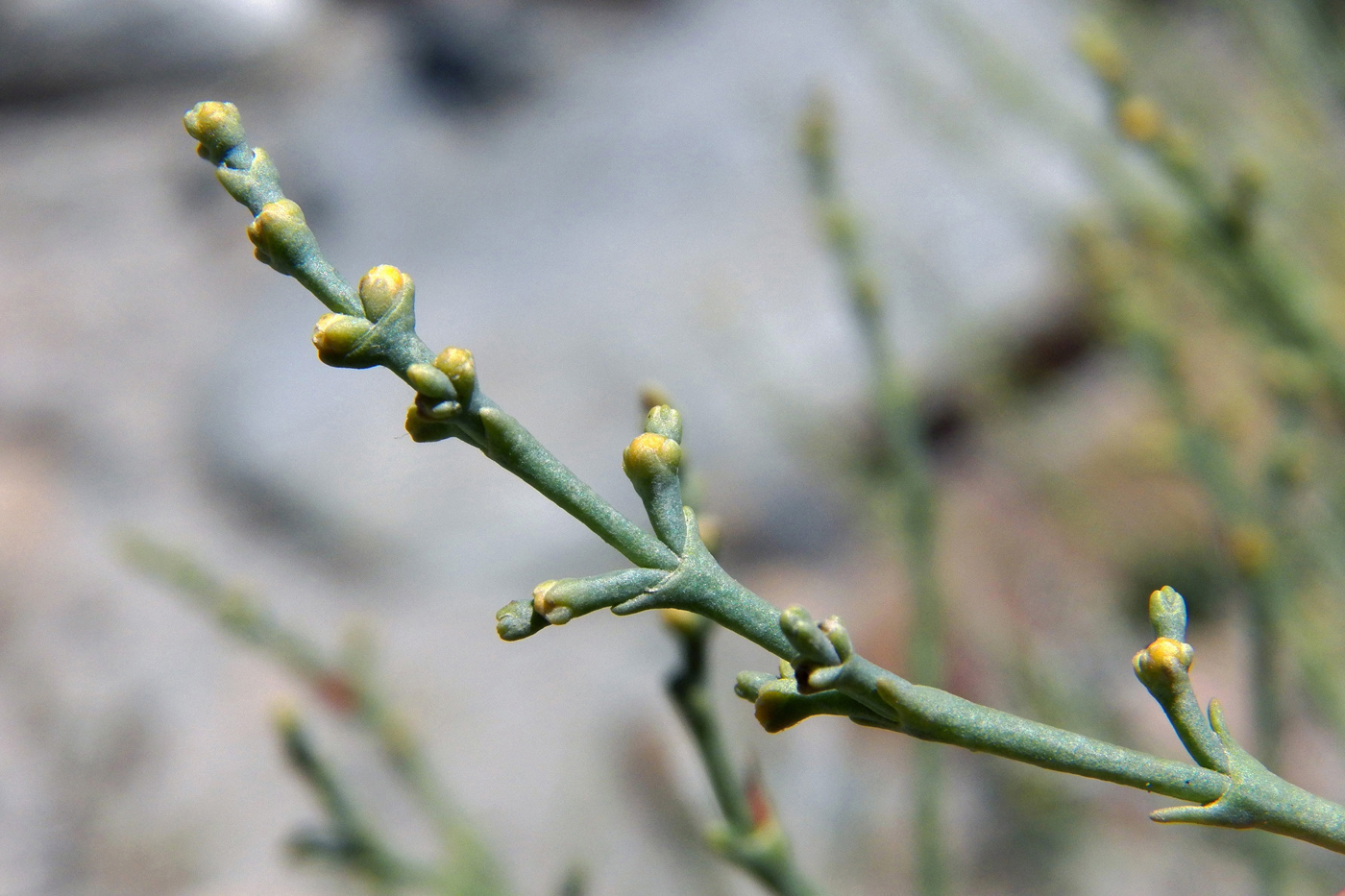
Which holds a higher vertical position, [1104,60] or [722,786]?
[1104,60]

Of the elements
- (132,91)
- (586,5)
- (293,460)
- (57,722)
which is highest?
(586,5)

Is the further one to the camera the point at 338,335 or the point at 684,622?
the point at 684,622

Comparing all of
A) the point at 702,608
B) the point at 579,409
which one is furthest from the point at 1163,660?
the point at 579,409

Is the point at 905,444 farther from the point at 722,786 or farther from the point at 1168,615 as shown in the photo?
the point at 1168,615

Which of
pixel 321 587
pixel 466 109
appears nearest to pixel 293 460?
pixel 321 587

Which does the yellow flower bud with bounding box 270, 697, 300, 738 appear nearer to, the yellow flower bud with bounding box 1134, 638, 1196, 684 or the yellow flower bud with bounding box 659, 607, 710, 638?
the yellow flower bud with bounding box 659, 607, 710, 638

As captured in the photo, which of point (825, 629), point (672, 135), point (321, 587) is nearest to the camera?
point (825, 629)

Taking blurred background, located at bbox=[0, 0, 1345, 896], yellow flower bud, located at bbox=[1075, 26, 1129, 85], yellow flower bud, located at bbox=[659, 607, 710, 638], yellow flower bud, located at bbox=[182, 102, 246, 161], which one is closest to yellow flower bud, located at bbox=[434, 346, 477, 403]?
yellow flower bud, located at bbox=[182, 102, 246, 161]

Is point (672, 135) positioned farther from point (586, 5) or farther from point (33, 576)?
point (33, 576)
